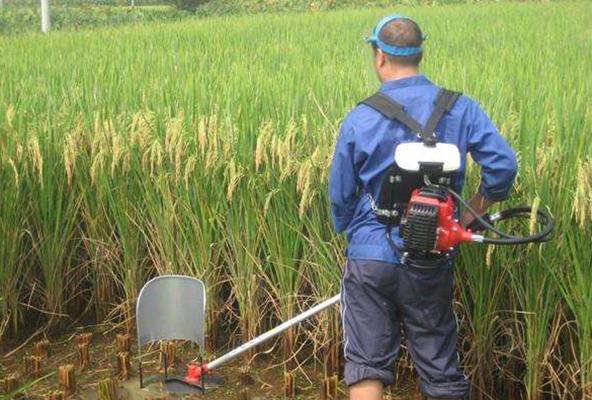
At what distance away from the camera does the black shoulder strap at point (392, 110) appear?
280cm

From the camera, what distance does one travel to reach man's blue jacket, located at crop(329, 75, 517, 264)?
2848 mm

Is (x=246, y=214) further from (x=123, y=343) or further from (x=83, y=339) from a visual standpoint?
(x=83, y=339)

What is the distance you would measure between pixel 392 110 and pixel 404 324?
2.23ft

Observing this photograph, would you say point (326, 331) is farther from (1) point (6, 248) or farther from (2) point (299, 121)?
(1) point (6, 248)

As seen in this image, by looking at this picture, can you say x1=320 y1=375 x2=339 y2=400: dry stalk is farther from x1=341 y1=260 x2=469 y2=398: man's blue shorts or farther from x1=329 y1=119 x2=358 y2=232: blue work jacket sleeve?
x1=329 y1=119 x2=358 y2=232: blue work jacket sleeve

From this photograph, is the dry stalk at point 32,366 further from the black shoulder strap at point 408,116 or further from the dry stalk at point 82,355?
the black shoulder strap at point 408,116

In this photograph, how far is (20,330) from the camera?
434cm

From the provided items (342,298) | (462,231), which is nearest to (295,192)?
(342,298)

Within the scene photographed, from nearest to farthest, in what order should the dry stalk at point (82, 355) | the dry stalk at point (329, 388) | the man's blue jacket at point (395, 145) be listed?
the man's blue jacket at point (395, 145) < the dry stalk at point (329, 388) < the dry stalk at point (82, 355)

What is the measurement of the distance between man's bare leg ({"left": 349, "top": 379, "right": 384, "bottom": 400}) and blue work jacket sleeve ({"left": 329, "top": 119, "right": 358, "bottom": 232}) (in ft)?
1.64

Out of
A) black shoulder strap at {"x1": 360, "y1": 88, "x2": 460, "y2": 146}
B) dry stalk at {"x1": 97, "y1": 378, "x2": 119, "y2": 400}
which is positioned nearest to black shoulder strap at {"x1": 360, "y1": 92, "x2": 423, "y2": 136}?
black shoulder strap at {"x1": 360, "y1": 88, "x2": 460, "y2": 146}

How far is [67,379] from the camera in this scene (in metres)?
3.71

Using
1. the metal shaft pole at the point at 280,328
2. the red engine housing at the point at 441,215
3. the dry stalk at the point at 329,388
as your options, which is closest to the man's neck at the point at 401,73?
the red engine housing at the point at 441,215

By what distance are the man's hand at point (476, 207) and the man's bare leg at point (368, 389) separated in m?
0.56
